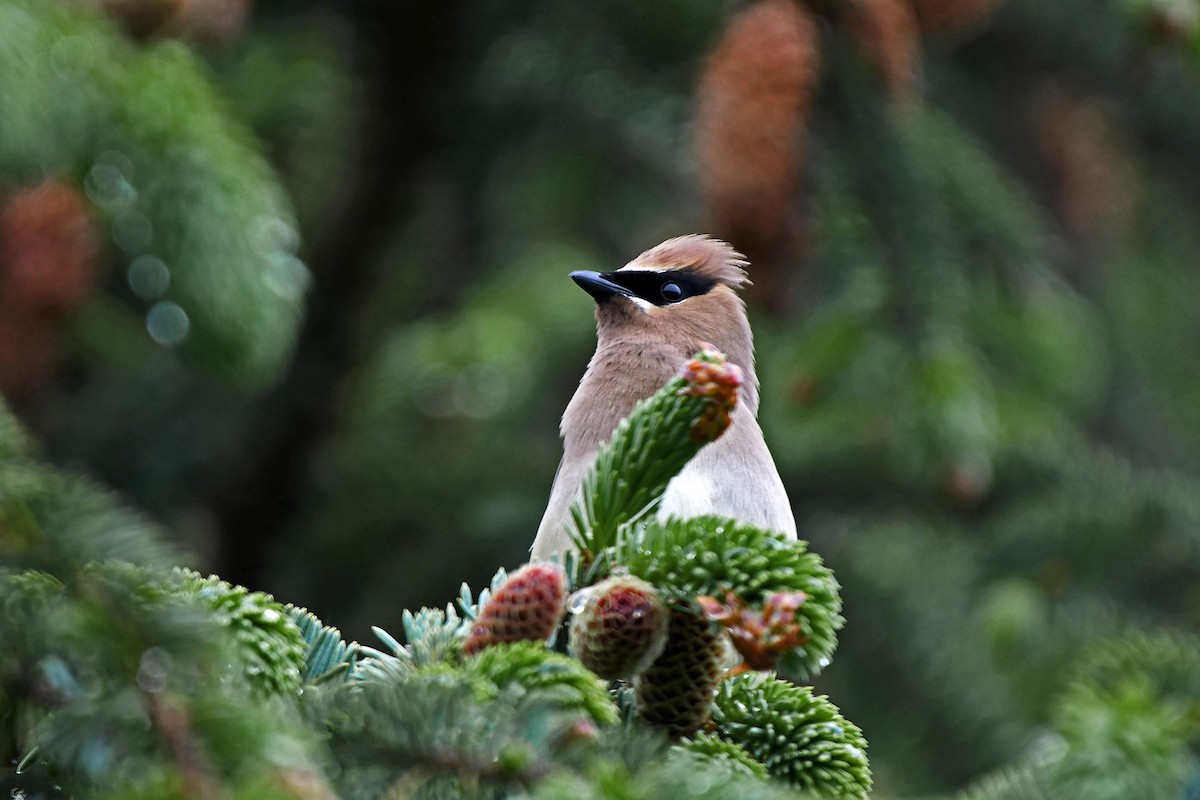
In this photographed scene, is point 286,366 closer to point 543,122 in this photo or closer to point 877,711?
point 543,122

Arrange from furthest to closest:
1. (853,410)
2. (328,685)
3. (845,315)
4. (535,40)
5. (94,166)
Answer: (853,410)
(535,40)
(845,315)
(94,166)
(328,685)

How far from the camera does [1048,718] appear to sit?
424 cm

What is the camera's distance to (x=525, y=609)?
1.69 meters

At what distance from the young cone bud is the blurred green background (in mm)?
1224

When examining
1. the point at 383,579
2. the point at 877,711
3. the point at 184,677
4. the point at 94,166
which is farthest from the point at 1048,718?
the point at 184,677

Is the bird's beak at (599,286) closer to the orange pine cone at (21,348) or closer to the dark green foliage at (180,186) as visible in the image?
the dark green foliage at (180,186)

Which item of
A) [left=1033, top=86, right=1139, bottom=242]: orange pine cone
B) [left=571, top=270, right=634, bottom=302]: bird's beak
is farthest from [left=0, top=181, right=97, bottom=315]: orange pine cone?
[left=1033, top=86, right=1139, bottom=242]: orange pine cone

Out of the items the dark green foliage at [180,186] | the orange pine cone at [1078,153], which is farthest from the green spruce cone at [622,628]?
the orange pine cone at [1078,153]

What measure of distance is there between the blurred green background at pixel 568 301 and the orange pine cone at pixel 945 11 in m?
0.01

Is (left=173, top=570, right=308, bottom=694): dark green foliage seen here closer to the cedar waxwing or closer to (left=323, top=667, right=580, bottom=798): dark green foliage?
(left=323, top=667, right=580, bottom=798): dark green foliage

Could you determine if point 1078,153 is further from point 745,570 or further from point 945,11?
point 745,570

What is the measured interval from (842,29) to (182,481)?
7.95 ft

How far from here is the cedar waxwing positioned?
10.3 ft

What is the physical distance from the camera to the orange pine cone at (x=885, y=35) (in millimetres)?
3664
